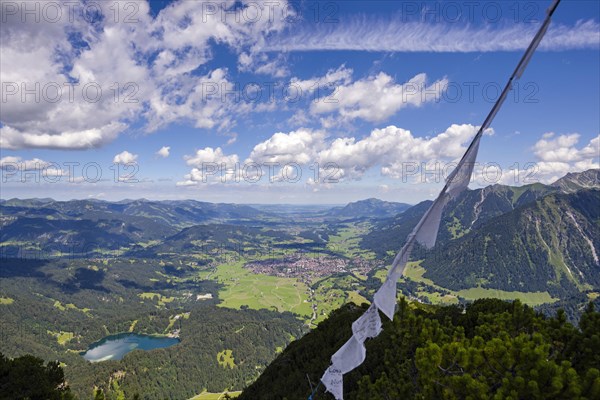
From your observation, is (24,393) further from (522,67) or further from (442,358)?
(522,67)

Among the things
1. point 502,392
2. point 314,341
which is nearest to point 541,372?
point 502,392

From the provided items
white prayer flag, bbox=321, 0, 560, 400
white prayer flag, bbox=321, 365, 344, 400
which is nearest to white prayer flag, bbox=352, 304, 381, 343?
white prayer flag, bbox=321, 0, 560, 400

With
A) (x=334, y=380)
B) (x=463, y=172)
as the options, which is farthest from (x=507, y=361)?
(x=463, y=172)

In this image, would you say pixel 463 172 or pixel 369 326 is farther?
pixel 369 326

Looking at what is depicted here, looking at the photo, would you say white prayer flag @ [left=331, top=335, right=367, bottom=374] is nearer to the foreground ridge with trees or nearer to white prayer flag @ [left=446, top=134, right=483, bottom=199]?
the foreground ridge with trees

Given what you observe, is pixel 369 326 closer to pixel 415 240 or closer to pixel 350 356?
pixel 350 356

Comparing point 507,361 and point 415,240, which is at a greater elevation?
point 415,240
